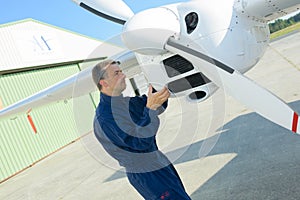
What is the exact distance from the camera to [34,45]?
14195mm

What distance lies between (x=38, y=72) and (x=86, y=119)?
1312 centimetres

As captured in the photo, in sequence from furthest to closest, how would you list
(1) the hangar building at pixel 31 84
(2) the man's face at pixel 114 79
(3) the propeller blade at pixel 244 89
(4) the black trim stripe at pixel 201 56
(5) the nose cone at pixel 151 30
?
(1) the hangar building at pixel 31 84 < (5) the nose cone at pixel 151 30 < (4) the black trim stripe at pixel 201 56 < (3) the propeller blade at pixel 244 89 < (2) the man's face at pixel 114 79

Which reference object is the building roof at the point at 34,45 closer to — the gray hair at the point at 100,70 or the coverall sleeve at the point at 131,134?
the gray hair at the point at 100,70

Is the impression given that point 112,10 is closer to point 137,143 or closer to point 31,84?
point 137,143

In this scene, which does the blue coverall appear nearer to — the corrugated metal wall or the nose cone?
the nose cone

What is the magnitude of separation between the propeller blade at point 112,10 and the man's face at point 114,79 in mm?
1835

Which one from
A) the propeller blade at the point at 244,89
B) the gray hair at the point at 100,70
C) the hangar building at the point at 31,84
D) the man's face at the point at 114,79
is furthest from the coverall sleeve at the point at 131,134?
the hangar building at the point at 31,84

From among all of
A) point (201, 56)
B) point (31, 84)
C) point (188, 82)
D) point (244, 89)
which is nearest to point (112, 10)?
point (188, 82)

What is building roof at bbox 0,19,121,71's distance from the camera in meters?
12.6

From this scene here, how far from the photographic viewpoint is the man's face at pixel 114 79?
8.08ft

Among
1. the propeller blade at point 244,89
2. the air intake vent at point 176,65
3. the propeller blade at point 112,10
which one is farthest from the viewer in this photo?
the propeller blade at point 112,10

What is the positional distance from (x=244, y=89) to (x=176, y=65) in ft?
3.21

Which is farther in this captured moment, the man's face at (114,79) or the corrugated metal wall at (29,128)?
the corrugated metal wall at (29,128)

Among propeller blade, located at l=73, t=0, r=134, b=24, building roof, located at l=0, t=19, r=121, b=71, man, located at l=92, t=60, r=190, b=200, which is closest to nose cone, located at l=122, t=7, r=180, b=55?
man, located at l=92, t=60, r=190, b=200
